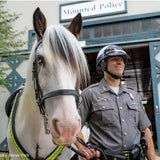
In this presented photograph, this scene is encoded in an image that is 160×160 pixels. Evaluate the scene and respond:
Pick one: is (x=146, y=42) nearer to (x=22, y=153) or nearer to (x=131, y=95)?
(x=131, y=95)

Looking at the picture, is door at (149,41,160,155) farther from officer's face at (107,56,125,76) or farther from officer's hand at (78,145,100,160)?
officer's hand at (78,145,100,160)

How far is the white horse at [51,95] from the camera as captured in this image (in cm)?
111

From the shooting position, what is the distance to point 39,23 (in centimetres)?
152

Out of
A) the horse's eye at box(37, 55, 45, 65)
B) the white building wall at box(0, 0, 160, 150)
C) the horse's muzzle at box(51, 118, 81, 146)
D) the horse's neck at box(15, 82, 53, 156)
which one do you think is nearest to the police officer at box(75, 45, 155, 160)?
the horse's neck at box(15, 82, 53, 156)

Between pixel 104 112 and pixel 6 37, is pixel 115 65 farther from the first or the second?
pixel 6 37

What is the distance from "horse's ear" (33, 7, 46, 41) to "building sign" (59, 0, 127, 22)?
619cm

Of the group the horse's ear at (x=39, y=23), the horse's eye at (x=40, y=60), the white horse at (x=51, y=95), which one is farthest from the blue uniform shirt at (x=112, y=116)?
the horse's ear at (x=39, y=23)

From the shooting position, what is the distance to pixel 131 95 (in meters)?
2.15

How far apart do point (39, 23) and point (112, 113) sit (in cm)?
127

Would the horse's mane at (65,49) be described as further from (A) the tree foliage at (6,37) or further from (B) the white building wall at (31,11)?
(B) the white building wall at (31,11)

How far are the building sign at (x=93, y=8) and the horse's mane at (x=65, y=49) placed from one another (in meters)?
6.28

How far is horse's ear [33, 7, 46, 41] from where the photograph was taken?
1497 mm

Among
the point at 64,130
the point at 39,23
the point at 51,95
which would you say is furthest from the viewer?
the point at 39,23

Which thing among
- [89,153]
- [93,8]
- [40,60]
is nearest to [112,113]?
[89,153]
